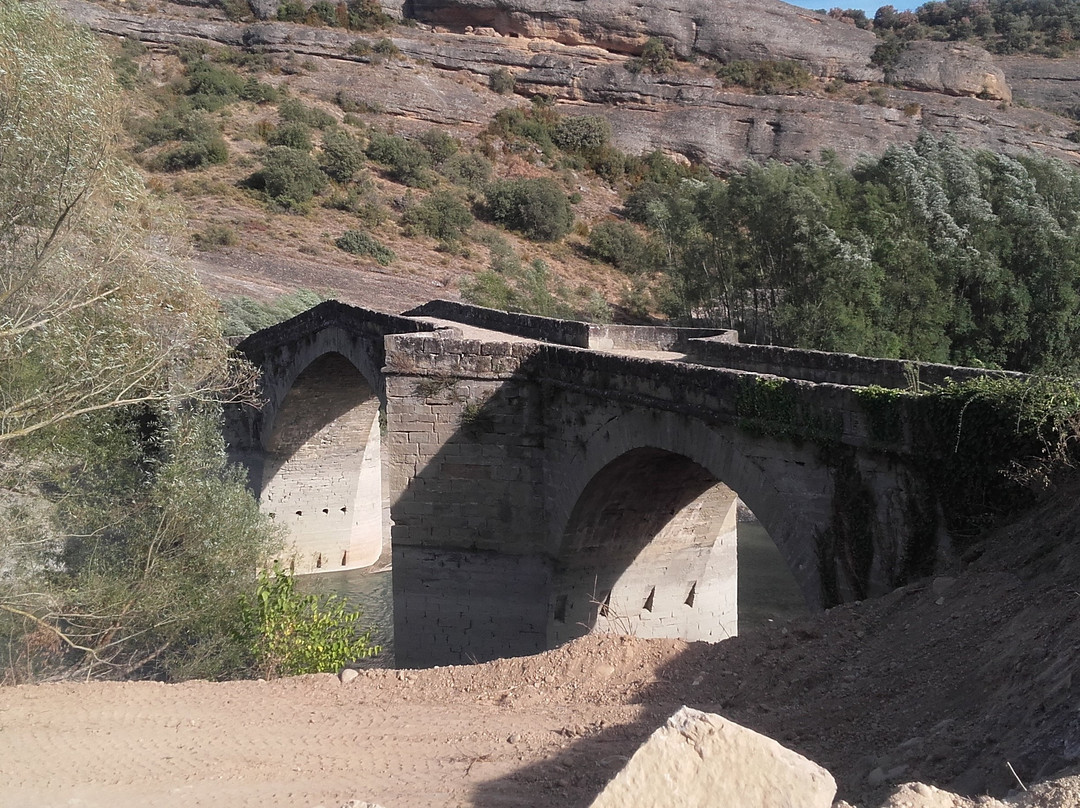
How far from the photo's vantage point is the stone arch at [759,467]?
22.7 feet

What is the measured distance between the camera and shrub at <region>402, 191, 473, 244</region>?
34.0 meters

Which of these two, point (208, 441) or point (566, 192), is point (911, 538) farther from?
point (566, 192)

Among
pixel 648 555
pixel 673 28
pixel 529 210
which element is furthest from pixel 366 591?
pixel 673 28

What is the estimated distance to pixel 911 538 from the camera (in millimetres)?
6258

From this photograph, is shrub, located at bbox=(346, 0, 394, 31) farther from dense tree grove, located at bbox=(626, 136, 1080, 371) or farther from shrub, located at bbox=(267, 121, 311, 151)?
dense tree grove, located at bbox=(626, 136, 1080, 371)

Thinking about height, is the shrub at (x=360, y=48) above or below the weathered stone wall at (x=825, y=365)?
above

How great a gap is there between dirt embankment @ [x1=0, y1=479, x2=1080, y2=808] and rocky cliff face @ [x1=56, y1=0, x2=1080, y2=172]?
119 ft

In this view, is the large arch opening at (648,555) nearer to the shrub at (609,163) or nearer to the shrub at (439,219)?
the shrub at (439,219)

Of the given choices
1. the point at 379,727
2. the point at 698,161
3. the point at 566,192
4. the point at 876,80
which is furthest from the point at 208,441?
the point at 876,80

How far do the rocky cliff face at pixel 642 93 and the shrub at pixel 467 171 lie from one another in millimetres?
3504

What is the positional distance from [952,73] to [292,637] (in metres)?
45.4

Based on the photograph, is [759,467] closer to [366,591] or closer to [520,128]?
[366,591]

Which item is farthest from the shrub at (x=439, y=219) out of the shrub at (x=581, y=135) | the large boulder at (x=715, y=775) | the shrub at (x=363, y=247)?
the large boulder at (x=715, y=775)

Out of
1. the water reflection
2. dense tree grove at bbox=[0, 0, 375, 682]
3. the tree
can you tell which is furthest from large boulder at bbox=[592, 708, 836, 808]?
the water reflection
